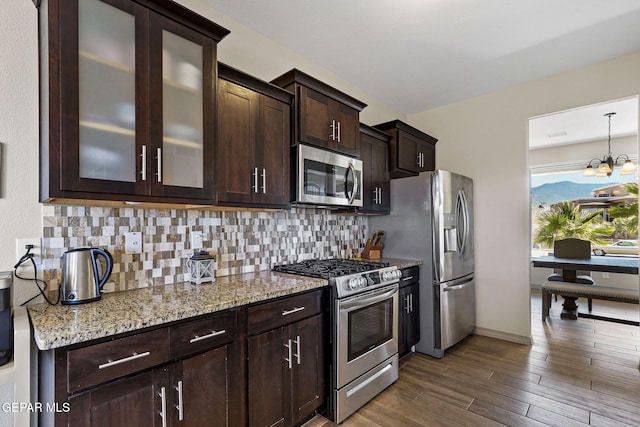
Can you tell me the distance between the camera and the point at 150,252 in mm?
1887

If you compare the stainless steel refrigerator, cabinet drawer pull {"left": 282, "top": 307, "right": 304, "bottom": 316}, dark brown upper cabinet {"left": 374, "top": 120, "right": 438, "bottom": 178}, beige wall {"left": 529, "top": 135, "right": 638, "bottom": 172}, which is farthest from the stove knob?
beige wall {"left": 529, "top": 135, "right": 638, "bottom": 172}

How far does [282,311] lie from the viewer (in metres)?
1.82

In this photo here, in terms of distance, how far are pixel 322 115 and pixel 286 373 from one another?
1.90 m

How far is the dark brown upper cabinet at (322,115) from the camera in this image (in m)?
2.35

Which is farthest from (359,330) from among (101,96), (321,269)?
(101,96)

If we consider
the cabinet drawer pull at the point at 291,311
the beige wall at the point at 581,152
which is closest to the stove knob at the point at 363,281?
the cabinet drawer pull at the point at 291,311

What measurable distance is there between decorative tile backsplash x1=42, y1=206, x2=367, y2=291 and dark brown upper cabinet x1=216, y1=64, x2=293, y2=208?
13.2 inches

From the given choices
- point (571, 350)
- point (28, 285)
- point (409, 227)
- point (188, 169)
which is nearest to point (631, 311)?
point (571, 350)

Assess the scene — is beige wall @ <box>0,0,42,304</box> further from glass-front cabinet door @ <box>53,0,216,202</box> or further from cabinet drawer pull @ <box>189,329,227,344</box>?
cabinet drawer pull @ <box>189,329,227,344</box>

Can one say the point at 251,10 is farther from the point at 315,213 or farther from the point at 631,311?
the point at 631,311

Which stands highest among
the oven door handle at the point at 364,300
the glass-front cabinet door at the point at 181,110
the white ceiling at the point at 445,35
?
the white ceiling at the point at 445,35

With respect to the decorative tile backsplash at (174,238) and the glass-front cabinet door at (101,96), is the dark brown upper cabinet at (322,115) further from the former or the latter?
the glass-front cabinet door at (101,96)

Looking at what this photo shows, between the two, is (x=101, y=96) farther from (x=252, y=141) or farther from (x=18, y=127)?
(x=252, y=141)

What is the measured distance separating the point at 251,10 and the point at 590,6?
8.11ft
